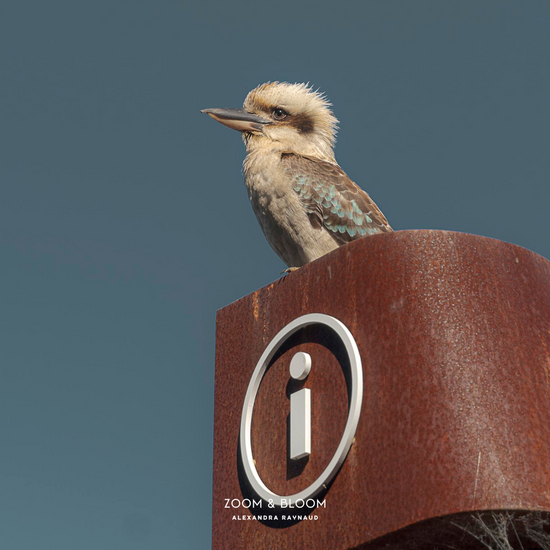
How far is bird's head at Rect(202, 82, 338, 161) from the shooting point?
35.4 ft

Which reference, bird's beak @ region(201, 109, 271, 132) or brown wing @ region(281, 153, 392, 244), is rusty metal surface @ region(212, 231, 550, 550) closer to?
brown wing @ region(281, 153, 392, 244)

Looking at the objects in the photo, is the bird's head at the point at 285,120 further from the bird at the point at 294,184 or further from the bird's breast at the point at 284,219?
the bird's breast at the point at 284,219

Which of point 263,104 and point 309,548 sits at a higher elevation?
point 263,104

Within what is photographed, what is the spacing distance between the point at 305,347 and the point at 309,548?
1.57 meters

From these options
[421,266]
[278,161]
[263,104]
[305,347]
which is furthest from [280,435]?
[263,104]

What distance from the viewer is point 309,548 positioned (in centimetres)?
584

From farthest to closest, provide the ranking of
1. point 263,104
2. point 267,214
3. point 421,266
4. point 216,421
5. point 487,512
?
point 263,104 < point 267,214 < point 216,421 < point 421,266 < point 487,512

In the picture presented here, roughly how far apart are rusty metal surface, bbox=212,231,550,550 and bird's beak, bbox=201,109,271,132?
163 inches

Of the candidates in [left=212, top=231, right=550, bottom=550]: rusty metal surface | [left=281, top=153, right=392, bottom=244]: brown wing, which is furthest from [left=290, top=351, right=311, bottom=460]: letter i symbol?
[left=281, top=153, right=392, bottom=244]: brown wing

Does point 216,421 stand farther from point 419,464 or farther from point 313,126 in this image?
point 313,126

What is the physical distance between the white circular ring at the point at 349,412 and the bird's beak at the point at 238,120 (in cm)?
466

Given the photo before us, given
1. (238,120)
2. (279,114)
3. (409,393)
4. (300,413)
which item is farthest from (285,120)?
(409,393)

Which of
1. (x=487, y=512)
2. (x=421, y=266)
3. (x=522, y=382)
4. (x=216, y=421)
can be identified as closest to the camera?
(x=487, y=512)

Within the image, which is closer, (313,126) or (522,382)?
(522,382)
